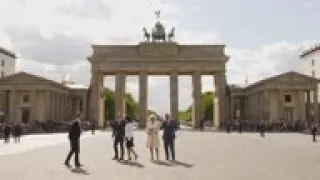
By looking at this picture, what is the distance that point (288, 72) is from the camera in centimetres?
9381

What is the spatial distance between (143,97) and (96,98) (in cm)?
798

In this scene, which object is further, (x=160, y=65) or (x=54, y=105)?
(x=54, y=105)

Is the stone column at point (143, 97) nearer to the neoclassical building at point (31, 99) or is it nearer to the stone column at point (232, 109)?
the neoclassical building at point (31, 99)

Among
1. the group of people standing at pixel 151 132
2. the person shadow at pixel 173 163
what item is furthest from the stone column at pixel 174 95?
the person shadow at pixel 173 163

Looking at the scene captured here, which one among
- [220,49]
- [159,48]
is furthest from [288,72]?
[159,48]

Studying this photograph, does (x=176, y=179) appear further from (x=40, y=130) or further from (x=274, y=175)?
(x=40, y=130)

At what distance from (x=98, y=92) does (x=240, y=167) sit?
7742 cm

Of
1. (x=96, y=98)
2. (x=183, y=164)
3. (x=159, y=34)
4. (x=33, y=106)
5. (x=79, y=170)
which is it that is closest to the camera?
(x=79, y=170)

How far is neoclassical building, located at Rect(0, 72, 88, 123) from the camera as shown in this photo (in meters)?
95.4

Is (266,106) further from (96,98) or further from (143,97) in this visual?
(96,98)

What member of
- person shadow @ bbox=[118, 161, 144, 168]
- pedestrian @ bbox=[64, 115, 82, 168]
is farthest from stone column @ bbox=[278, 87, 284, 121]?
pedestrian @ bbox=[64, 115, 82, 168]

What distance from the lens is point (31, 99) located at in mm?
97000

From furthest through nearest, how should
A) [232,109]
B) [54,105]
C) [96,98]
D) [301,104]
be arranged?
1. [232,109]
2. [301,104]
3. [54,105]
4. [96,98]

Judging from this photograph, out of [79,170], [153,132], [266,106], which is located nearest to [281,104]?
[266,106]
